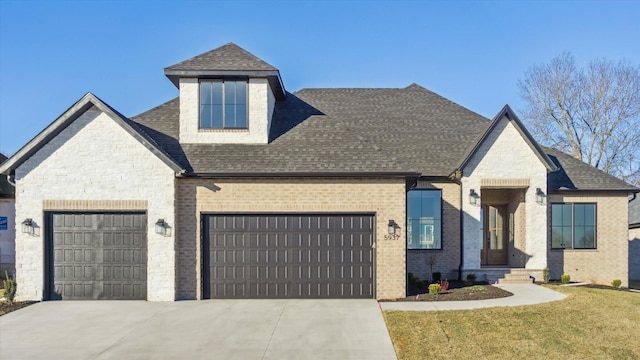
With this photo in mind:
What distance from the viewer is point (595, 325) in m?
11.1

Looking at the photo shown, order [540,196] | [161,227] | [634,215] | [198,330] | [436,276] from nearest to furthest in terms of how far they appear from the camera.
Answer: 1. [198,330]
2. [161,227]
3. [436,276]
4. [540,196]
5. [634,215]

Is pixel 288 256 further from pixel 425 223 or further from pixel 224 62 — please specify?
pixel 224 62

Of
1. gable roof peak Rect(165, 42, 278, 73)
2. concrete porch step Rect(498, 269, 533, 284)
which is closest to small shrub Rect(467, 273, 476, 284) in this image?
concrete porch step Rect(498, 269, 533, 284)

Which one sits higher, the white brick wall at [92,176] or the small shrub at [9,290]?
the white brick wall at [92,176]

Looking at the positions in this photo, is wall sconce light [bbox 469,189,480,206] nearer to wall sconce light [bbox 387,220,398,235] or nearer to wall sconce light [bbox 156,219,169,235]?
wall sconce light [bbox 387,220,398,235]

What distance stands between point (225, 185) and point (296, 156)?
8.15 feet

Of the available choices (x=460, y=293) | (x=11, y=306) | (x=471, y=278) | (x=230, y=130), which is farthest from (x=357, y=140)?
(x=11, y=306)

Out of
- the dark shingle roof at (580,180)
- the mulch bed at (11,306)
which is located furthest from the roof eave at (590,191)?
the mulch bed at (11,306)

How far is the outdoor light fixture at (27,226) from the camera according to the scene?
1365 centimetres

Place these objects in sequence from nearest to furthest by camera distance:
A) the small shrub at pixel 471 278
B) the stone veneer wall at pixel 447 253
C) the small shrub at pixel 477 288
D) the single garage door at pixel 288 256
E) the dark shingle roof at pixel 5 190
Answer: the single garage door at pixel 288 256 → the small shrub at pixel 477 288 → the small shrub at pixel 471 278 → the stone veneer wall at pixel 447 253 → the dark shingle roof at pixel 5 190

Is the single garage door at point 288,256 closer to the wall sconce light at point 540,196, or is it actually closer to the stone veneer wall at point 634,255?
the wall sconce light at point 540,196

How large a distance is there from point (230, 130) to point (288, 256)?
487 centimetres

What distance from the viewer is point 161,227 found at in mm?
13617

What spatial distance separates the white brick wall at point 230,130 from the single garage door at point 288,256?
2.94m
